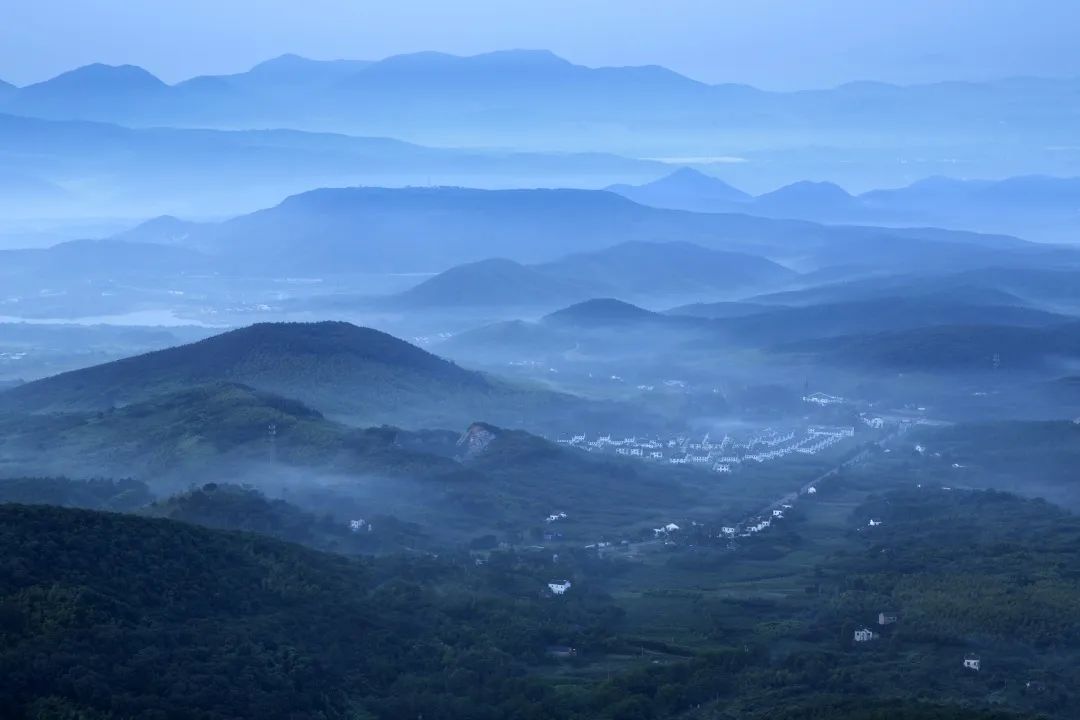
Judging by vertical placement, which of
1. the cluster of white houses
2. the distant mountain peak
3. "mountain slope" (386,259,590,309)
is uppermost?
"mountain slope" (386,259,590,309)

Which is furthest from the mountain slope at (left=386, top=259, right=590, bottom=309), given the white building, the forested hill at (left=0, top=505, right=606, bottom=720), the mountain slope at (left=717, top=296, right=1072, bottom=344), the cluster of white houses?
the forested hill at (left=0, top=505, right=606, bottom=720)

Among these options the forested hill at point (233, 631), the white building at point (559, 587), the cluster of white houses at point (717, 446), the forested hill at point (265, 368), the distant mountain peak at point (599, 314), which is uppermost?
the distant mountain peak at point (599, 314)

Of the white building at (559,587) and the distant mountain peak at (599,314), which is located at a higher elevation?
the distant mountain peak at (599,314)

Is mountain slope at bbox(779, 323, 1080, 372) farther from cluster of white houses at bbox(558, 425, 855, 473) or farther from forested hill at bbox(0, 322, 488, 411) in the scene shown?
forested hill at bbox(0, 322, 488, 411)

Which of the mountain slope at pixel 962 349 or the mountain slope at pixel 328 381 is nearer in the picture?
the mountain slope at pixel 328 381

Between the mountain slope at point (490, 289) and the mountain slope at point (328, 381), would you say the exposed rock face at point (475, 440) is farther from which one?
the mountain slope at point (490, 289)

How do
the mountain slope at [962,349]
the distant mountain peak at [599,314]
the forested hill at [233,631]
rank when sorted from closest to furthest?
the forested hill at [233,631], the mountain slope at [962,349], the distant mountain peak at [599,314]

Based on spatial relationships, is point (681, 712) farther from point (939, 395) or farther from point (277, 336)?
point (939, 395)

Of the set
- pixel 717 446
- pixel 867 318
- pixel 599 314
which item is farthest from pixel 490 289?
pixel 717 446

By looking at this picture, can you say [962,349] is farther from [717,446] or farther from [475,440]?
[475,440]

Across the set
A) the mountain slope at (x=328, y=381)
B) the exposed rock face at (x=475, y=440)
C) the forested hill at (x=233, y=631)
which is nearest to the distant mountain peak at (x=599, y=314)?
the mountain slope at (x=328, y=381)
